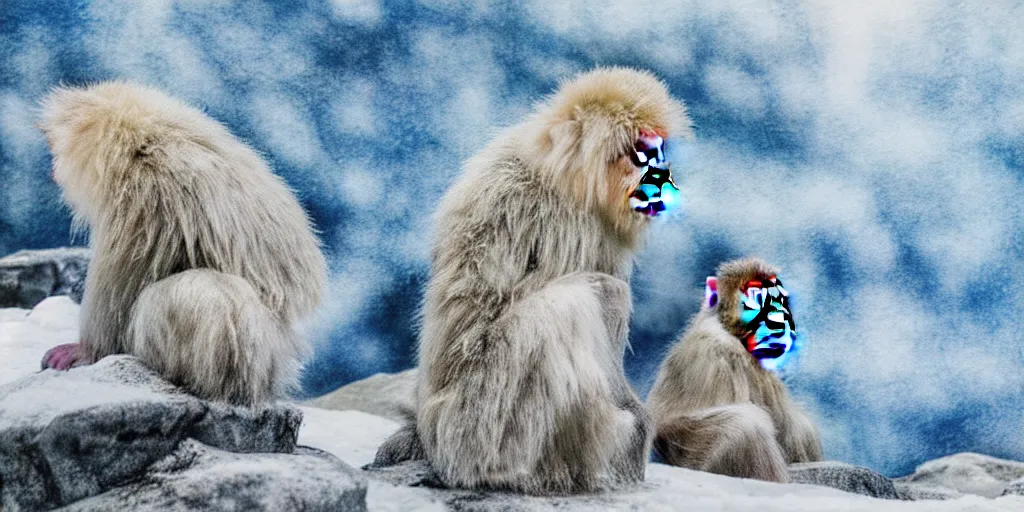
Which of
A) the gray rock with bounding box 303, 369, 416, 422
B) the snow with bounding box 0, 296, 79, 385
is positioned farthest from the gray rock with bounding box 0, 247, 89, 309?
the gray rock with bounding box 303, 369, 416, 422

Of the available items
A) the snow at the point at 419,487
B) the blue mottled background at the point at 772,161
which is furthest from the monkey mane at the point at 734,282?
the snow at the point at 419,487

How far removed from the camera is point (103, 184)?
135 inches

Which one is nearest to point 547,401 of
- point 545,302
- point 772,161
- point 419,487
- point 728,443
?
point 545,302

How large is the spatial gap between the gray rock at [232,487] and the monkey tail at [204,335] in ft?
0.92

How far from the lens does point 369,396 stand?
17.2ft

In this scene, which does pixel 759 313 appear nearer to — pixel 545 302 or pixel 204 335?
pixel 545 302

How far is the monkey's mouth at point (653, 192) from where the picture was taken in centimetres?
364

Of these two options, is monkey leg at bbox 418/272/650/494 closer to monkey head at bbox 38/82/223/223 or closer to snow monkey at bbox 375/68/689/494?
snow monkey at bbox 375/68/689/494

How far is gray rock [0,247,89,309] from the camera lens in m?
4.82

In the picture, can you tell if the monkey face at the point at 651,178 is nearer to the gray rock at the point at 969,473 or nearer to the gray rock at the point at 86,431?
the gray rock at the point at 86,431

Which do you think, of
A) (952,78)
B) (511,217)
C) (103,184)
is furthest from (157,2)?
(952,78)

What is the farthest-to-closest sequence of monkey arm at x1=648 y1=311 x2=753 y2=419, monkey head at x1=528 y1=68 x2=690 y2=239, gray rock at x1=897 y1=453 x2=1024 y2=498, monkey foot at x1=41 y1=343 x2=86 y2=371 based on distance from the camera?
gray rock at x1=897 y1=453 x2=1024 y2=498 → monkey arm at x1=648 y1=311 x2=753 y2=419 → monkey head at x1=528 y1=68 x2=690 y2=239 → monkey foot at x1=41 y1=343 x2=86 y2=371

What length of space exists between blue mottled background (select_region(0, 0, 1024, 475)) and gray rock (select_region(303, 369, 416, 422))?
3.2 inches

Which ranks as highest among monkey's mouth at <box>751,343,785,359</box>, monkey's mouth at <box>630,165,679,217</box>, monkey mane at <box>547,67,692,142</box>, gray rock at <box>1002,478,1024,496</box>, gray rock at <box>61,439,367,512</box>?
monkey mane at <box>547,67,692,142</box>
